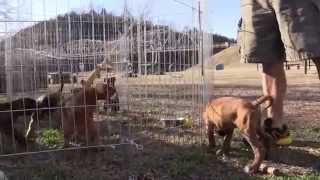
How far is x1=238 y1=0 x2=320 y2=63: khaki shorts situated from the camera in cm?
423

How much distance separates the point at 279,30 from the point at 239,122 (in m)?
0.81

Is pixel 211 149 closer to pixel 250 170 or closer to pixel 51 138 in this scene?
pixel 250 170

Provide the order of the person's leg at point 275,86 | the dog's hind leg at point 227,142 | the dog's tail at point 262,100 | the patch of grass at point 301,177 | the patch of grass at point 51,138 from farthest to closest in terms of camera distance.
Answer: the patch of grass at point 51,138
the dog's hind leg at point 227,142
the person's leg at point 275,86
the dog's tail at point 262,100
the patch of grass at point 301,177

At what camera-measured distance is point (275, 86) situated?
464 centimetres

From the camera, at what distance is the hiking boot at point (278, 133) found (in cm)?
466

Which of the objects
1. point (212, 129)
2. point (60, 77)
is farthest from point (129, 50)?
point (212, 129)

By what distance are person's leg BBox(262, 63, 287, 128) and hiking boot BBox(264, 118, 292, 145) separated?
1.7 inches

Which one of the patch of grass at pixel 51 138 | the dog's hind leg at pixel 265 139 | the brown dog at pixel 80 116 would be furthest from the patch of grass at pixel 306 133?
the patch of grass at pixel 51 138

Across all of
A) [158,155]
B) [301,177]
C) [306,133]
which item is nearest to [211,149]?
[158,155]

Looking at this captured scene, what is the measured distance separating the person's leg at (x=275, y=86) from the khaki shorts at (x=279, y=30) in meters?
0.11

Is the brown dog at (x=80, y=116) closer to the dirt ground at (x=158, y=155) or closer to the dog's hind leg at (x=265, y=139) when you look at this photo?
the dirt ground at (x=158, y=155)

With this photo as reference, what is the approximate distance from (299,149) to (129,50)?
1.81 metres

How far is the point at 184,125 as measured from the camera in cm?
559

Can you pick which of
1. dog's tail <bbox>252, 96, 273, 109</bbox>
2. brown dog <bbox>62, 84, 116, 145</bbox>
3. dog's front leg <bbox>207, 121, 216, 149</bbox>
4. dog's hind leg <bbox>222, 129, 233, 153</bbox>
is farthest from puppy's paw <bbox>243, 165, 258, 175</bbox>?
brown dog <bbox>62, 84, 116, 145</bbox>
